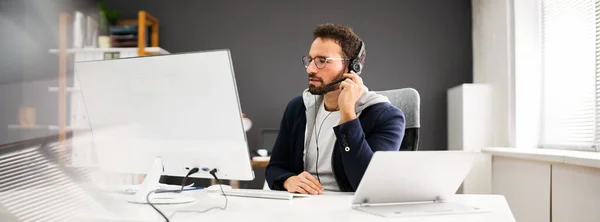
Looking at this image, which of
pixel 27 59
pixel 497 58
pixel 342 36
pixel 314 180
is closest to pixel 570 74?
pixel 497 58

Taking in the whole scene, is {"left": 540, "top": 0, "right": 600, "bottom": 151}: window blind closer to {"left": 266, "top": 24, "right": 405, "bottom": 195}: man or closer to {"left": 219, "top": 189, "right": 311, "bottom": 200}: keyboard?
{"left": 266, "top": 24, "right": 405, "bottom": 195}: man

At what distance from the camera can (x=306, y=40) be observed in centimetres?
418

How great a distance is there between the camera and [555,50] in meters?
2.92

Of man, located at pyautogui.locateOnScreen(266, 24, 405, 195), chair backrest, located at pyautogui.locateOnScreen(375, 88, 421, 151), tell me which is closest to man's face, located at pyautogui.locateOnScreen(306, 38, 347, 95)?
man, located at pyautogui.locateOnScreen(266, 24, 405, 195)

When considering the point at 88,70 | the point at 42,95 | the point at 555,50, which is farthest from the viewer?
the point at 555,50

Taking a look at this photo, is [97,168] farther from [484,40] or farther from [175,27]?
[175,27]

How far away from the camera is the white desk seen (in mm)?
951

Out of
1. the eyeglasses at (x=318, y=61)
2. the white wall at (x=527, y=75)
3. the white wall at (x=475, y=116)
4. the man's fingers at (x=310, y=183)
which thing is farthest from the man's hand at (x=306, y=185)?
the white wall at (x=475, y=116)

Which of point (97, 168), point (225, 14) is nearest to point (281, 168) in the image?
point (97, 168)

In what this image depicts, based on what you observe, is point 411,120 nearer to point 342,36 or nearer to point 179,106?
point 342,36

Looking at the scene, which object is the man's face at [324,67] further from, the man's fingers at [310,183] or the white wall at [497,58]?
the white wall at [497,58]

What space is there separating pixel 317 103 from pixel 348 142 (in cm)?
32

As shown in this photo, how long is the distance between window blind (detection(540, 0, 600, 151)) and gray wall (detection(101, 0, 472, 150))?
106 cm

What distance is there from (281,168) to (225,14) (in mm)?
2723
